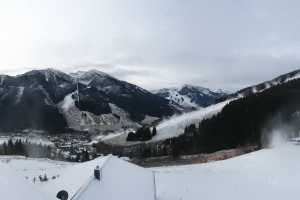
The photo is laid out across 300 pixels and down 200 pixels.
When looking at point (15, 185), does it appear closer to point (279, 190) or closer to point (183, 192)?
point (183, 192)

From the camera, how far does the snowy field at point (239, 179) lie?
4500cm

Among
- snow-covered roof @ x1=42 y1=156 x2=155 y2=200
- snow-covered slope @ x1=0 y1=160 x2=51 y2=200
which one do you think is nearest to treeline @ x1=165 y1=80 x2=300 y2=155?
snow-covered roof @ x1=42 y1=156 x2=155 y2=200

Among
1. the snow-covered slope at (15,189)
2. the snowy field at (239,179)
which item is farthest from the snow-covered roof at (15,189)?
the snowy field at (239,179)

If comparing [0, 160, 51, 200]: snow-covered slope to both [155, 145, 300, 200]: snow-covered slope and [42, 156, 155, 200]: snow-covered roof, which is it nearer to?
[42, 156, 155, 200]: snow-covered roof

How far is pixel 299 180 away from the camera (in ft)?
167

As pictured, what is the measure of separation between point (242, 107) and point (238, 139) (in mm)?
20489

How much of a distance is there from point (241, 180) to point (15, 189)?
1497 inches

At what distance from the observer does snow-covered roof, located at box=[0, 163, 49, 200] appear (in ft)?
61.4

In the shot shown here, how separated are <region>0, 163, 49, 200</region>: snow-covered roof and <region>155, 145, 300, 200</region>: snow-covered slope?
25.0 m

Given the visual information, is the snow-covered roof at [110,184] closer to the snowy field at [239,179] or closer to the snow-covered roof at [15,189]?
the snowy field at [239,179]

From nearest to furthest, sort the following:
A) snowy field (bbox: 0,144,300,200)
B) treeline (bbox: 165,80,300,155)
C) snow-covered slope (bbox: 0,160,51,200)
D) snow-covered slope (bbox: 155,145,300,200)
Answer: snow-covered slope (bbox: 0,160,51,200) < snowy field (bbox: 0,144,300,200) < snow-covered slope (bbox: 155,145,300,200) < treeline (bbox: 165,80,300,155)

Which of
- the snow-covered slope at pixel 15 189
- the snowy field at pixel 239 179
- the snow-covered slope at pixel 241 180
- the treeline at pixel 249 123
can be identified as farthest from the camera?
the treeline at pixel 249 123

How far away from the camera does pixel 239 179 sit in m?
54.3

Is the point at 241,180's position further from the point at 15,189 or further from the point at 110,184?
the point at 15,189
